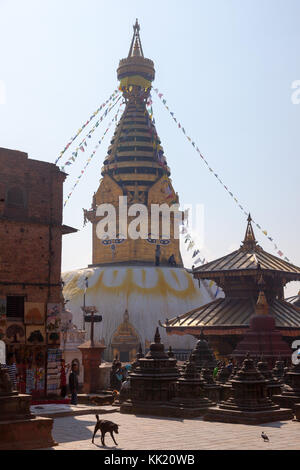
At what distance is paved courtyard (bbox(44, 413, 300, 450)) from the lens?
41.4 feet

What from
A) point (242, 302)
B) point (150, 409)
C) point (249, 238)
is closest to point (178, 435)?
point (150, 409)

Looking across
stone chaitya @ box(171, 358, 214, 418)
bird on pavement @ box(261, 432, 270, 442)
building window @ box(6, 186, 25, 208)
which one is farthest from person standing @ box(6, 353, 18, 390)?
bird on pavement @ box(261, 432, 270, 442)

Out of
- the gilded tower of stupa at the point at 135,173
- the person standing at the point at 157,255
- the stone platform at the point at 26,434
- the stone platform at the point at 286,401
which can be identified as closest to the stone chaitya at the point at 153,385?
the stone platform at the point at 286,401

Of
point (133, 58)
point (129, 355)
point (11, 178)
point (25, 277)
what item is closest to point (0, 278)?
point (25, 277)

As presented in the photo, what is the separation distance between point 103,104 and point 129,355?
20.0 m

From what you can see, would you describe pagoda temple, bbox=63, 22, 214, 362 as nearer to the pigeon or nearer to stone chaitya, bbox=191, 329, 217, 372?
stone chaitya, bbox=191, 329, 217, 372

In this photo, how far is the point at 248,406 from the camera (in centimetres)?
1700

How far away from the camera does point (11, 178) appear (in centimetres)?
2308

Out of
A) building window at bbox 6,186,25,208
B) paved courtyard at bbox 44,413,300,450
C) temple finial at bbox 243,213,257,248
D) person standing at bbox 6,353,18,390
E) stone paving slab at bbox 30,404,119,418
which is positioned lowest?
paved courtyard at bbox 44,413,300,450

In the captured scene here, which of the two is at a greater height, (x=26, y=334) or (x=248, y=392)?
(x=26, y=334)

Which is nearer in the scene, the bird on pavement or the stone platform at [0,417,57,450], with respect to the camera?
the stone platform at [0,417,57,450]

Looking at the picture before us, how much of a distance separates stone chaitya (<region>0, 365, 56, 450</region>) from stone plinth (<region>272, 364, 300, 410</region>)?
28.9 ft

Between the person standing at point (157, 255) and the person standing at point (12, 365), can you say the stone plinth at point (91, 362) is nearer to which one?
the person standing at point (12, 365)

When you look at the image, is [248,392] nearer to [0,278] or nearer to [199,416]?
[199,416]
